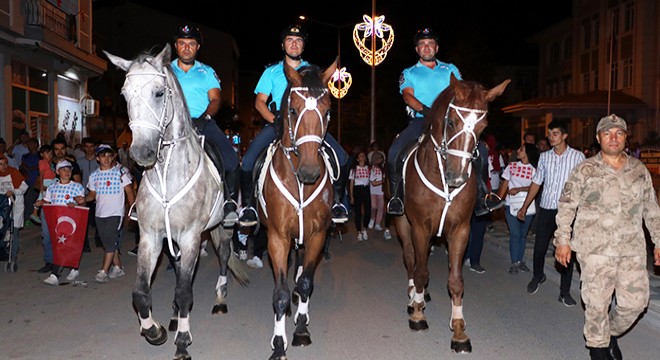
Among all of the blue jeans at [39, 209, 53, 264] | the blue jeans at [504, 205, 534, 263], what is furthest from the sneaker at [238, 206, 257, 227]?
the blue jeans at [504, 205, 534, 263]

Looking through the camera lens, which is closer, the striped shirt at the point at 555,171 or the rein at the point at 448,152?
the rein at the point at 448,152

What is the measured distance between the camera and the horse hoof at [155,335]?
6.64 meters

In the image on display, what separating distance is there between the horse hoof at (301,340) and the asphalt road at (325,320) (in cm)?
8

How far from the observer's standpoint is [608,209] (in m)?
6.09

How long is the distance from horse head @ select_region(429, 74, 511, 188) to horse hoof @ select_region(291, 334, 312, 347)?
2245 mm

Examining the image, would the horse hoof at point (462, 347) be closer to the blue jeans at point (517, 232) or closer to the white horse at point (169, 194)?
the white horse at point (169, 194)

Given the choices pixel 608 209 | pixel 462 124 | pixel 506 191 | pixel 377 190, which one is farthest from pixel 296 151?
pixel 377 190

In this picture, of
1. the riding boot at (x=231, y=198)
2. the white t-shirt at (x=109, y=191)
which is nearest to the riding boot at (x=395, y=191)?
the riding boot at (x=231, y=198)

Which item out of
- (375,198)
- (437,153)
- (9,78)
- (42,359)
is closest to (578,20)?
(375,198)

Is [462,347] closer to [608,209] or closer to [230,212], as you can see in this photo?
[608,209]

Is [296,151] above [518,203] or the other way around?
above

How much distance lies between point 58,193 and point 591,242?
7.88 meters

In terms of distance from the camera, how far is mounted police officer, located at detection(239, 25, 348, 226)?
7664mm

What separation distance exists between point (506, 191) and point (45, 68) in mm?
18549
